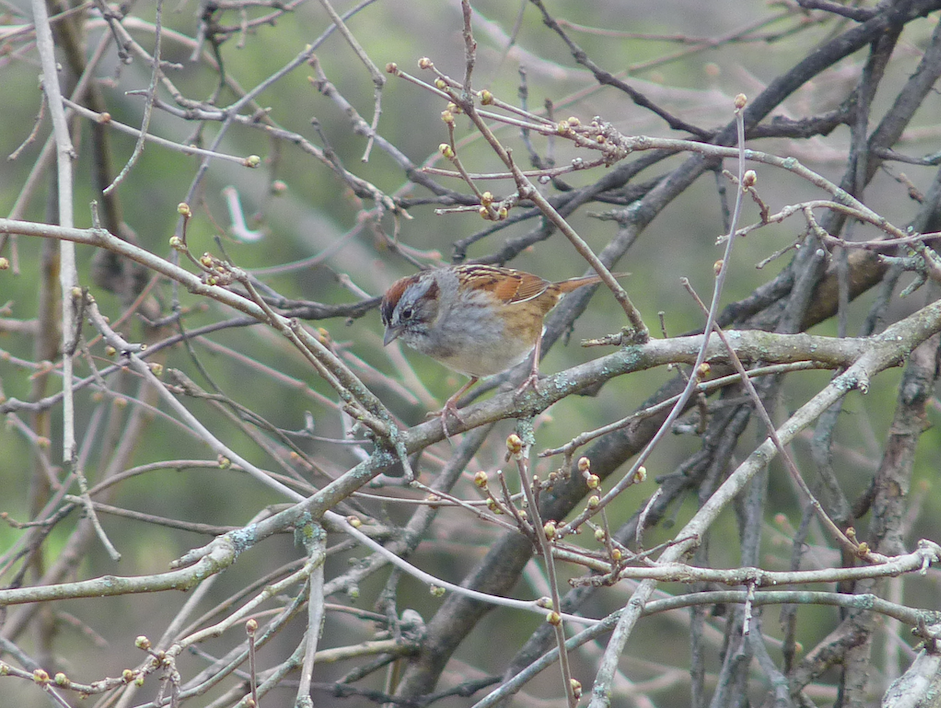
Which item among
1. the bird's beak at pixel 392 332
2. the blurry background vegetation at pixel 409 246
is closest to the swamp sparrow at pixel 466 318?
the bird's beak at pixel 392 332

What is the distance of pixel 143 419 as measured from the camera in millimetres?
4566

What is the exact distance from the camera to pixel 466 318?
12.1 feet

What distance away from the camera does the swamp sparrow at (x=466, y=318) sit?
3.66 metres

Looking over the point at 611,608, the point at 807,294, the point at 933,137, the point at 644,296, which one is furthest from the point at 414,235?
the point at 807,294

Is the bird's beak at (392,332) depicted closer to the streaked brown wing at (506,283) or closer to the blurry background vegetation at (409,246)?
the streaked brown wing at (506,283)

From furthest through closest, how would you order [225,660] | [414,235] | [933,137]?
1. [414,235]
2. [933,137]
3. [225,660]

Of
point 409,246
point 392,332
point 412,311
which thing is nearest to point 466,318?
point 412,311

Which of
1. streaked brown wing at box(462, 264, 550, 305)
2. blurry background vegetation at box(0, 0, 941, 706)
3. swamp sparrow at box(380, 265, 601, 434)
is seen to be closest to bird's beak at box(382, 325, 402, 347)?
swamp sparrow at box(380, 265, 601, 434)

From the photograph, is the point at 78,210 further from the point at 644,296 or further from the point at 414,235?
the point at 644,296

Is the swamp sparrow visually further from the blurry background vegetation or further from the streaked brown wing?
the blurry background vegetation

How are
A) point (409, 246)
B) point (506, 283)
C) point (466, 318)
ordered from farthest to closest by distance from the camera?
point (409, 246), point (506, 283), point (466, 318)

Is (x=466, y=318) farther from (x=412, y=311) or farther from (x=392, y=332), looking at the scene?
(x=392, y=332)

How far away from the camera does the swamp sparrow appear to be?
3660 millimetres

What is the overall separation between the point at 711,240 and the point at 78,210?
4.60 meters
